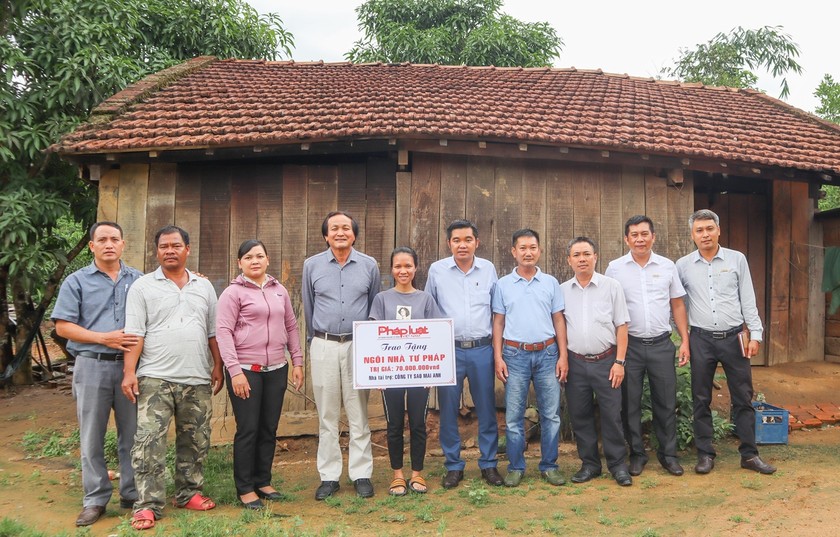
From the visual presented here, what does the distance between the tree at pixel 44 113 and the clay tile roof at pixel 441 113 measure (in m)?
0.83

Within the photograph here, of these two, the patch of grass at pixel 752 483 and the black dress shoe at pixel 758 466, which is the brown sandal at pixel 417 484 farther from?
the black dress shoe at pixel 758 466

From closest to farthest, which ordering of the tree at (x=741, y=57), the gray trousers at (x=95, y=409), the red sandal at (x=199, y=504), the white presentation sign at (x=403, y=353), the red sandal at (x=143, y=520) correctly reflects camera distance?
the red sandal at (x=143, y=520) < the gray trousers at (x=95, y=409) < the red sandal at (x=199, y=504) < the white presentation sign at (x=403, y=353) < the tree at (x=741, y=57)

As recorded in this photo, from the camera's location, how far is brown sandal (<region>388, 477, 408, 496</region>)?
13.6 feet

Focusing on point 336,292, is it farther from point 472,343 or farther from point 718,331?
point 718,331

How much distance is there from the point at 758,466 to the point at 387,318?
120 inches

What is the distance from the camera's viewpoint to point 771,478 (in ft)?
14.4

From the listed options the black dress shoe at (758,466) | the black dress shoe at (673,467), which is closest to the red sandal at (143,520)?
the black dress shoe at (673,467)

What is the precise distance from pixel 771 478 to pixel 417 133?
4.01 metres

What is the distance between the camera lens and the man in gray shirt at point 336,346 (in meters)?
4.11

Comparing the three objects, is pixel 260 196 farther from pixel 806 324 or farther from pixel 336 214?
pixel 806 324

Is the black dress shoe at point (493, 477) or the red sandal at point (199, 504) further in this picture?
the black dress shoe at point (493, 477)

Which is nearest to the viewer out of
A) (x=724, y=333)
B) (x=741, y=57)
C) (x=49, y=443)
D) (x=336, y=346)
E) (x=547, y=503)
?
(x=547, y=503)

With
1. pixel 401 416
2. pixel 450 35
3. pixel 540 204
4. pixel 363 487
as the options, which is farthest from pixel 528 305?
pixel 450 35

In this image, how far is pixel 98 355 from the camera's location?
380 cm
